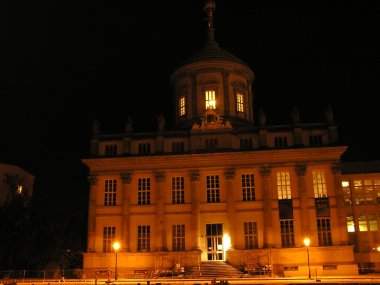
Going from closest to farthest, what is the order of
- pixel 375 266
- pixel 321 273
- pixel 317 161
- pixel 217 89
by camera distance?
pixel 321 273 < pixel 317 161 < pixel 375 266 < pixel 217 89

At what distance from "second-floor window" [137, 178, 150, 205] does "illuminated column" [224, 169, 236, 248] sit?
7.86 metres

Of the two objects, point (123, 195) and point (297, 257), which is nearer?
point (297, 257)

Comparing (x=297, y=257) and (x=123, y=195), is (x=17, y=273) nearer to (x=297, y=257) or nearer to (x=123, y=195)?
(x=123, y=195)

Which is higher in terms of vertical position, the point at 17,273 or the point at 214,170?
the point at 214,170

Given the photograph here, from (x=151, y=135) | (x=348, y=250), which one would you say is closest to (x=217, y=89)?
(x=151, y=135)

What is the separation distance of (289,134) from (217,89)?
10.1 metres

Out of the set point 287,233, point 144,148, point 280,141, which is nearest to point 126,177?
point 144,148

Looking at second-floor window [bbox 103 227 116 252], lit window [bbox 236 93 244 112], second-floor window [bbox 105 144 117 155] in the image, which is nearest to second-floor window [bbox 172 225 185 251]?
second-floor window [bbox 103 227 116 252]

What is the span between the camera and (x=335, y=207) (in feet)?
152

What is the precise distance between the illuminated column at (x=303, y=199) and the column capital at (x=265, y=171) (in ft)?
8.44

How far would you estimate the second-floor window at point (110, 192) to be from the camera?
4912 centimetres

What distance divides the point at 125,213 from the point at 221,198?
31.2ft

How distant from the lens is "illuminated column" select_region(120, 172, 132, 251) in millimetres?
47469

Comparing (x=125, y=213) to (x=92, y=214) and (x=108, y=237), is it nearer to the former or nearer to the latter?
(x=108, y=237)
